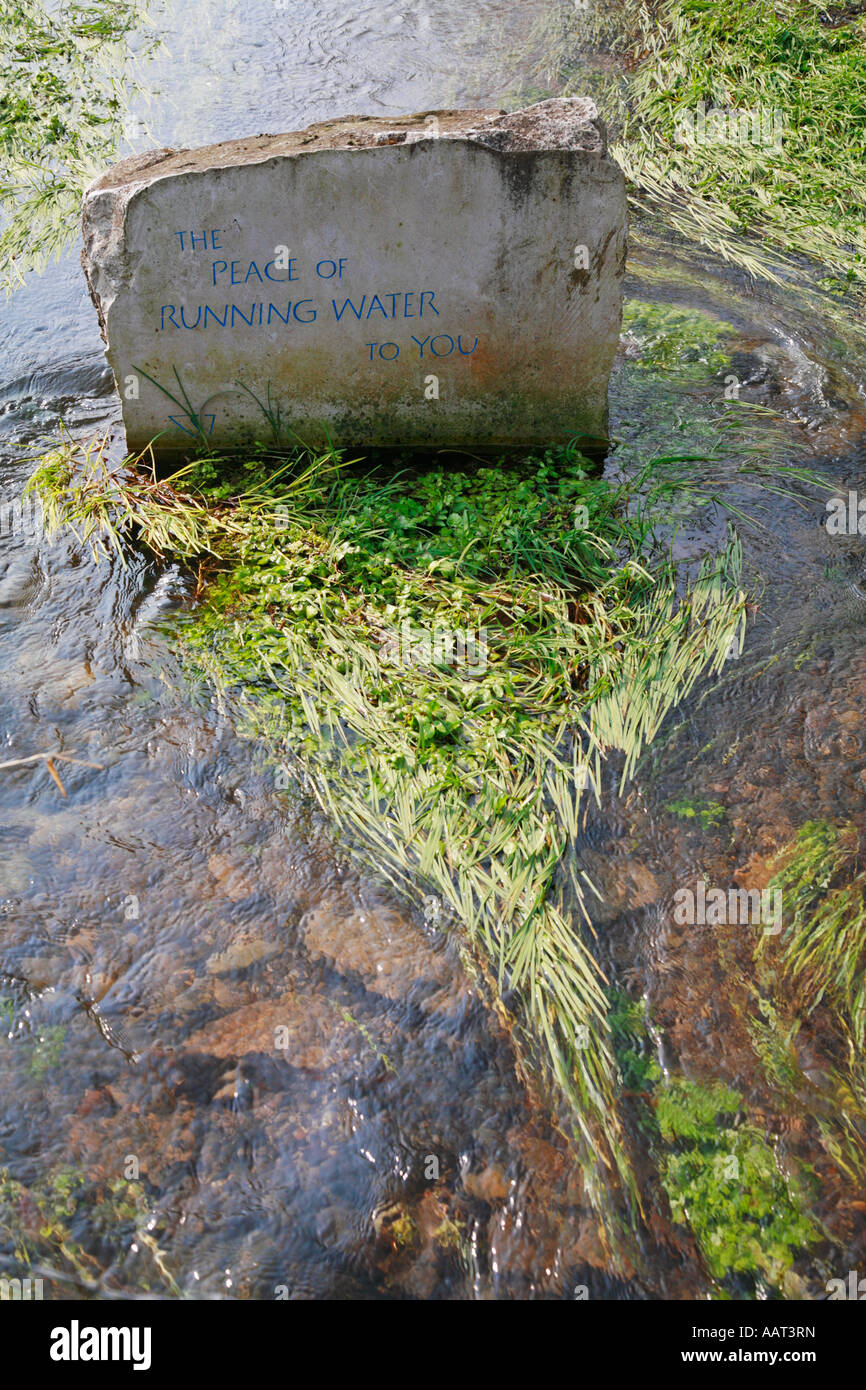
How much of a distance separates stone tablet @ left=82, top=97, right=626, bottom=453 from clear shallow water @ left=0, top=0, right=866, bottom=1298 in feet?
3.06

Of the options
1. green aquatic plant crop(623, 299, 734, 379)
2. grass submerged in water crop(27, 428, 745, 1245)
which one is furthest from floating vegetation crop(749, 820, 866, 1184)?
green aquatic plant crop(623, 299, 734, 379)

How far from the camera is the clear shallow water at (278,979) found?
91.7 inches

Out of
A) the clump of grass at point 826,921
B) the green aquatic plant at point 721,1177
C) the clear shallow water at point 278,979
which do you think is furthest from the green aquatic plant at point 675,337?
the green aquatic plant at point 721,1177

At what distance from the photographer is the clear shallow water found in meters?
2.33

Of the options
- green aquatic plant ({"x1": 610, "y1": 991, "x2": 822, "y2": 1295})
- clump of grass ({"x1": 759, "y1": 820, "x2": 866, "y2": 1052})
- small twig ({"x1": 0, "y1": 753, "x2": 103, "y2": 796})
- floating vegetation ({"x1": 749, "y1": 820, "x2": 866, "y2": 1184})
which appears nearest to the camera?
green aquatic plant ({"x1": 610, "y1": 991, "x2": 822, "y2": 1295})

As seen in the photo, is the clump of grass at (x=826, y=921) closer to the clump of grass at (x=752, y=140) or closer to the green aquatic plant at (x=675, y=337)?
the green aquatic plant at (x=675, y=337)

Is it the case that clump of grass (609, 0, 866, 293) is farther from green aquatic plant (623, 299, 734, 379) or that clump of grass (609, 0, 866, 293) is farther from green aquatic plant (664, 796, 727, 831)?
green aquatic plant (664, 796, 727, 831)

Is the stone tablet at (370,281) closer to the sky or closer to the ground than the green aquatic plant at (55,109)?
closer to the ground

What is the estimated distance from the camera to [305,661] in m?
3.73

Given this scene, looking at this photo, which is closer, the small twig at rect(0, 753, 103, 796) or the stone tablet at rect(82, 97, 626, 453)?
the small twig at rect(0, 753, 103, 796)

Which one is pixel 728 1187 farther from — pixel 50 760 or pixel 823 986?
pixel 50 760

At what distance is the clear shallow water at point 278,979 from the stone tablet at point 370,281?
931 millimetres

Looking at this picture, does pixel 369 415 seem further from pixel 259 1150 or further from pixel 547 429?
pixel 259 1150
